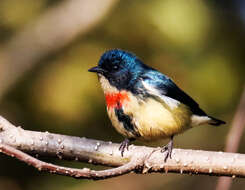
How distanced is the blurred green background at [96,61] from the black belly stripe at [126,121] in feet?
4.59

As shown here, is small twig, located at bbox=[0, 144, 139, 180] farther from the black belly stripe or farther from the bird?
the black belly stripe

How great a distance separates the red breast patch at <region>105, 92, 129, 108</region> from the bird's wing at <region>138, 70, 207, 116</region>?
0.24 meters

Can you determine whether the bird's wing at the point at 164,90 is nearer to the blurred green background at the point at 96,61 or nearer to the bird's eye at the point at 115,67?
the bird's eye at the point at 115,67

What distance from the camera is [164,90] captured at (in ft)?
15.7

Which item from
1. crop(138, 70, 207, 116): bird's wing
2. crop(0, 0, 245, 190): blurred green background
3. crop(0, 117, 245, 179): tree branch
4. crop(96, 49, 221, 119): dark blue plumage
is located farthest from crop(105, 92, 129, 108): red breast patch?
crop(0, 0, 245, 190): blurred green background

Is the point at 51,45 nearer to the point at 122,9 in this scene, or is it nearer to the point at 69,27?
the point at 69,27

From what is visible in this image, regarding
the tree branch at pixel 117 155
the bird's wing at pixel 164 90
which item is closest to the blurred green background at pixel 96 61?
the bird's wing at pixel 164 90

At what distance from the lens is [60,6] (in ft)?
20.0

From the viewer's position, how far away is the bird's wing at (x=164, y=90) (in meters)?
4.64

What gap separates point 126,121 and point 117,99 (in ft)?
0.77

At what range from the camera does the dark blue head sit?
4711mm

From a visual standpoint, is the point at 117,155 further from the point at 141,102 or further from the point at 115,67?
the point at 115,67

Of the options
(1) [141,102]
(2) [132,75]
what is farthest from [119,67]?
(1) [141,102]

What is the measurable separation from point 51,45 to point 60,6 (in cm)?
58
